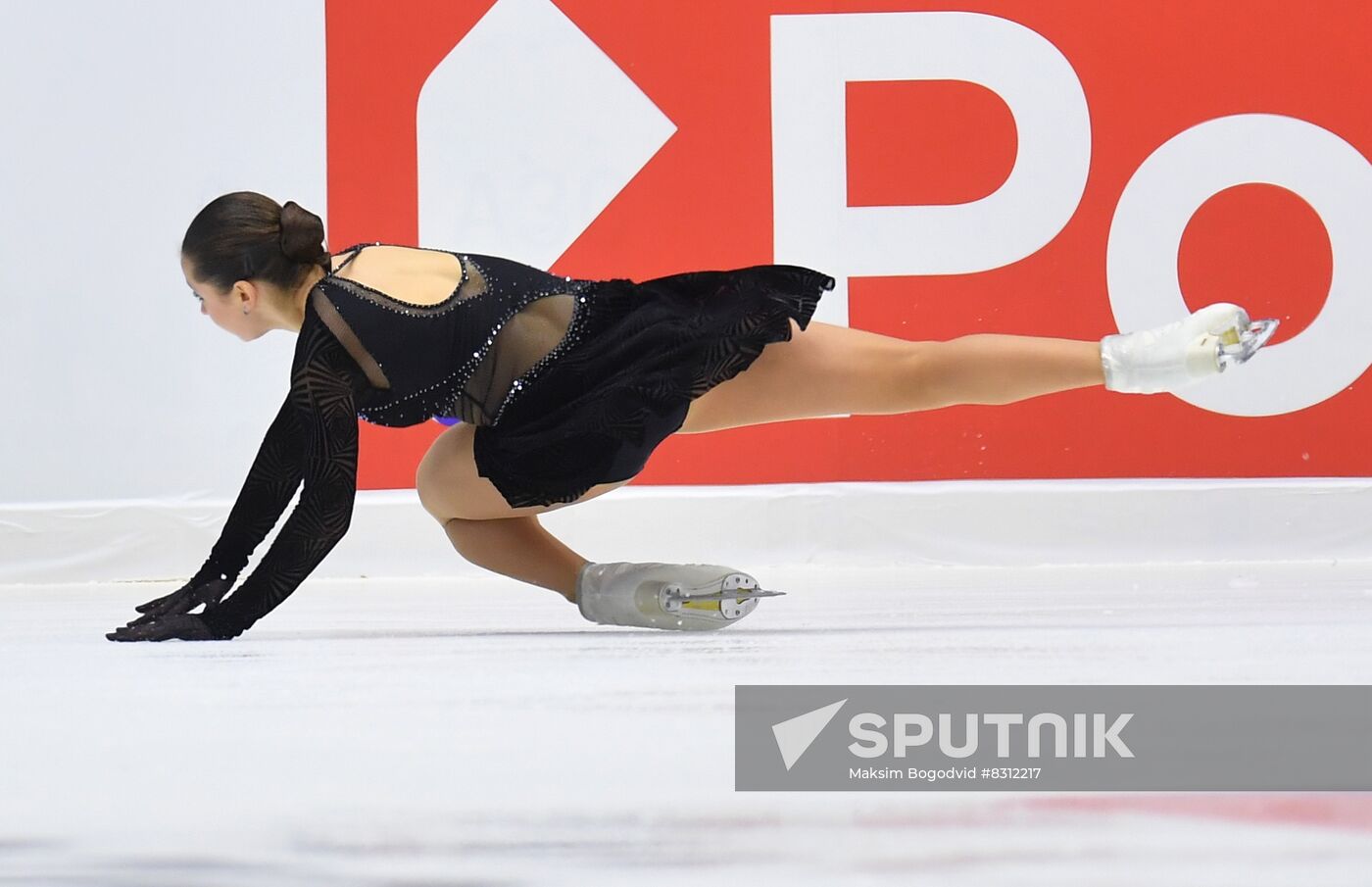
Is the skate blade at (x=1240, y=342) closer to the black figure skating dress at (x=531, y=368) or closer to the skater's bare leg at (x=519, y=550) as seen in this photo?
the black figure skating dress at (x=531, y=368)

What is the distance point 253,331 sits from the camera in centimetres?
190

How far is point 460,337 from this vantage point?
186 cm

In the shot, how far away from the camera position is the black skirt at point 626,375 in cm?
187

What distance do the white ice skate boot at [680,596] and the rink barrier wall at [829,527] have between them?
5.33 ft

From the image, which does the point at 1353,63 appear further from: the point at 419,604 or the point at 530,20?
the point at 419,604

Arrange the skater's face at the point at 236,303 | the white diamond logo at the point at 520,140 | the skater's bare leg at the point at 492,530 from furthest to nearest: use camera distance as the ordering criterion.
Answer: the white diamond logo at the point at 520,140 → the skater's bare leg at the point at 492,530 → the skater's face at the point at 236,303

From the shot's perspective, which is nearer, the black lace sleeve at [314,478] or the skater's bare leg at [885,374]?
the black lace sleeve at [314,478]

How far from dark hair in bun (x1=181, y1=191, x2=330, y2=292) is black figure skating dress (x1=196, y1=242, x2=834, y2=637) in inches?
2.5

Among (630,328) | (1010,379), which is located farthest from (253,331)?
(1010,379)

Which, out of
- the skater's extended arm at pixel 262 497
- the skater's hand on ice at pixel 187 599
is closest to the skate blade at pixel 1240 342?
the skater's extended arm at pixel 262 497

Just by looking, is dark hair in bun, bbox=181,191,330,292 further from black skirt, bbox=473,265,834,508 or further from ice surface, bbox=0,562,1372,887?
ice surface, bbox=0,562,1372,887

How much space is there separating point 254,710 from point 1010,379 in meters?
1.08

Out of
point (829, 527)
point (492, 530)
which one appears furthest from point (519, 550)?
point (829, 527)

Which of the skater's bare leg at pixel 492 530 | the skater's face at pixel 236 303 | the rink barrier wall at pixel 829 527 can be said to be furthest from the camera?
the rink barrier wall at pixel 829 527
